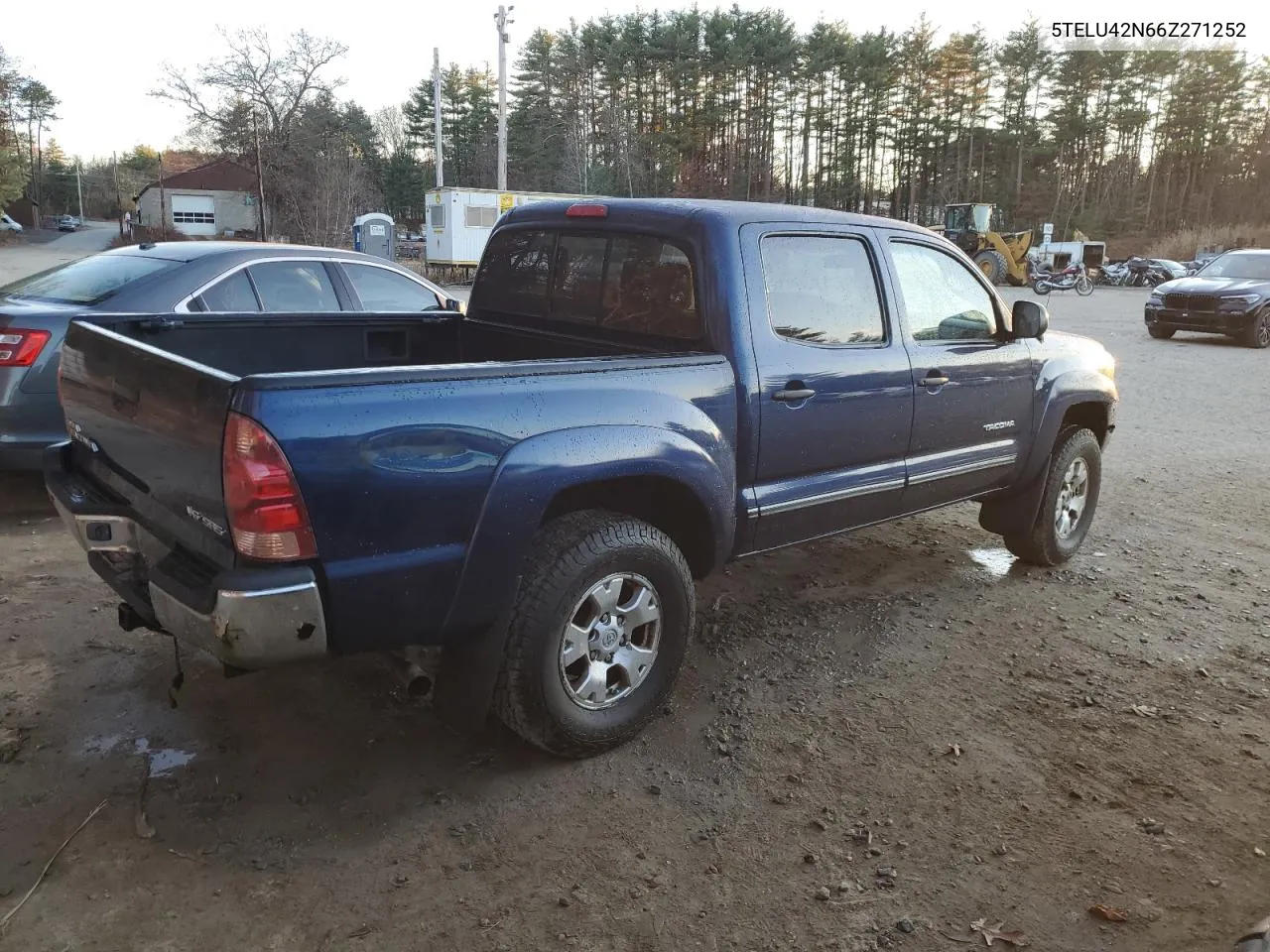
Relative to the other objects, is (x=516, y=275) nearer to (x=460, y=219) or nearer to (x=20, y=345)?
(x=20, y=345)

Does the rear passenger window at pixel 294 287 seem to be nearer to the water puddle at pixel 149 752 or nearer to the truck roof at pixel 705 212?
the truck roof at pixel 705 212

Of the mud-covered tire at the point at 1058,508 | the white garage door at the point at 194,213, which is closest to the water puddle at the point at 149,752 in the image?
the mud-covered tire at the point at 1058,508

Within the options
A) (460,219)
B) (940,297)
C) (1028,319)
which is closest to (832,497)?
(940,297)

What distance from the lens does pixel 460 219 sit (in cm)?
3291

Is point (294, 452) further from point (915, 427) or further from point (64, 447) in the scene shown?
point (915, 427)

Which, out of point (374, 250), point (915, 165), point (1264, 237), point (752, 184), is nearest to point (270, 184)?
point (374, 250)

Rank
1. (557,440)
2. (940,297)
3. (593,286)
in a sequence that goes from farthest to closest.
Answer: (940,297) → (593,286) → (557,440)

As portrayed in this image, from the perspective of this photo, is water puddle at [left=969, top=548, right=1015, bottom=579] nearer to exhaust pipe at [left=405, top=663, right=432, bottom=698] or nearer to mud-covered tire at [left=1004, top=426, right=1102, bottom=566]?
mud-covered tire at [left=1004, top=426, right=1102, bottom=566]

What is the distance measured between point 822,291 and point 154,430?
256 cm

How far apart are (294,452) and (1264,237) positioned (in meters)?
56.9

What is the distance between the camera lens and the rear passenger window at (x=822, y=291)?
3811 mm

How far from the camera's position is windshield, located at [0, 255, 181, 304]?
578cm

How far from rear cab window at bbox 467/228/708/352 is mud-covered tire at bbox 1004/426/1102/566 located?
2669 mm

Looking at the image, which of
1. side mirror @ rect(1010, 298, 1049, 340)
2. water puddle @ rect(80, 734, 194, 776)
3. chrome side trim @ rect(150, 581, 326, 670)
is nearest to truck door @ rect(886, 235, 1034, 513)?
side mirror @ rect(1010, 298, 1049, 340)
